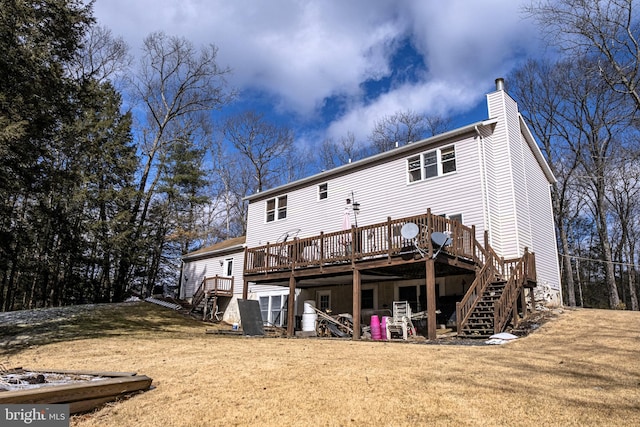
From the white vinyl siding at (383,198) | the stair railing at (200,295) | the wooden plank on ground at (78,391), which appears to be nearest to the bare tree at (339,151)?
the white vinyl siding at (383,198)

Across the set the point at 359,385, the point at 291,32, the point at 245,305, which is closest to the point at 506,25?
the point at 291,32

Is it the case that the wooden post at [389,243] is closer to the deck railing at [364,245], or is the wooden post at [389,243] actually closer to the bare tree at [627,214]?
the deck railing at [364,245]

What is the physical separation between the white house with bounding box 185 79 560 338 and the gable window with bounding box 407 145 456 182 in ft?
0.13

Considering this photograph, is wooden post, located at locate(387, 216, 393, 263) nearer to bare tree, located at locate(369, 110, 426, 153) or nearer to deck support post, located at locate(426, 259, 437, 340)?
deck support post, located at locate(426, 259, 437, 340)

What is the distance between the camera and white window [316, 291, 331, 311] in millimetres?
19703

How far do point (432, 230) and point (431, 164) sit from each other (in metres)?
5.29

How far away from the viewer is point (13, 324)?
51.5 ft

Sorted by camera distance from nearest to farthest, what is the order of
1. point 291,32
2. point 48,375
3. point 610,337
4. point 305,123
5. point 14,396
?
1. point 14,396
2. point 48,375
3. point 610,337
4. point 291,32
5. point 305,123

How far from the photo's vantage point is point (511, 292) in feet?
39.4

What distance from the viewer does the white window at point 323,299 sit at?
19703mm

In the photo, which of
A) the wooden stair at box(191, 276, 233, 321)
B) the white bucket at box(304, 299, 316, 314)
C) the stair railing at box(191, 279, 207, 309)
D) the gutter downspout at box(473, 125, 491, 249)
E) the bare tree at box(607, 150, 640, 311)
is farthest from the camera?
the bare tree at box(607, 150, 640, 311)

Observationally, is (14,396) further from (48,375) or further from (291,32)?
(291,32)

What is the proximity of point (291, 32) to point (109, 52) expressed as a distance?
1219 centimetres

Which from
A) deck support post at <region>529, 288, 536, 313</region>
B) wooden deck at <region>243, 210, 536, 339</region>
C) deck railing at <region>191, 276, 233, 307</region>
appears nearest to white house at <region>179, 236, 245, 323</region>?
deck railing at <region>191, 276, 233, 307</region>
